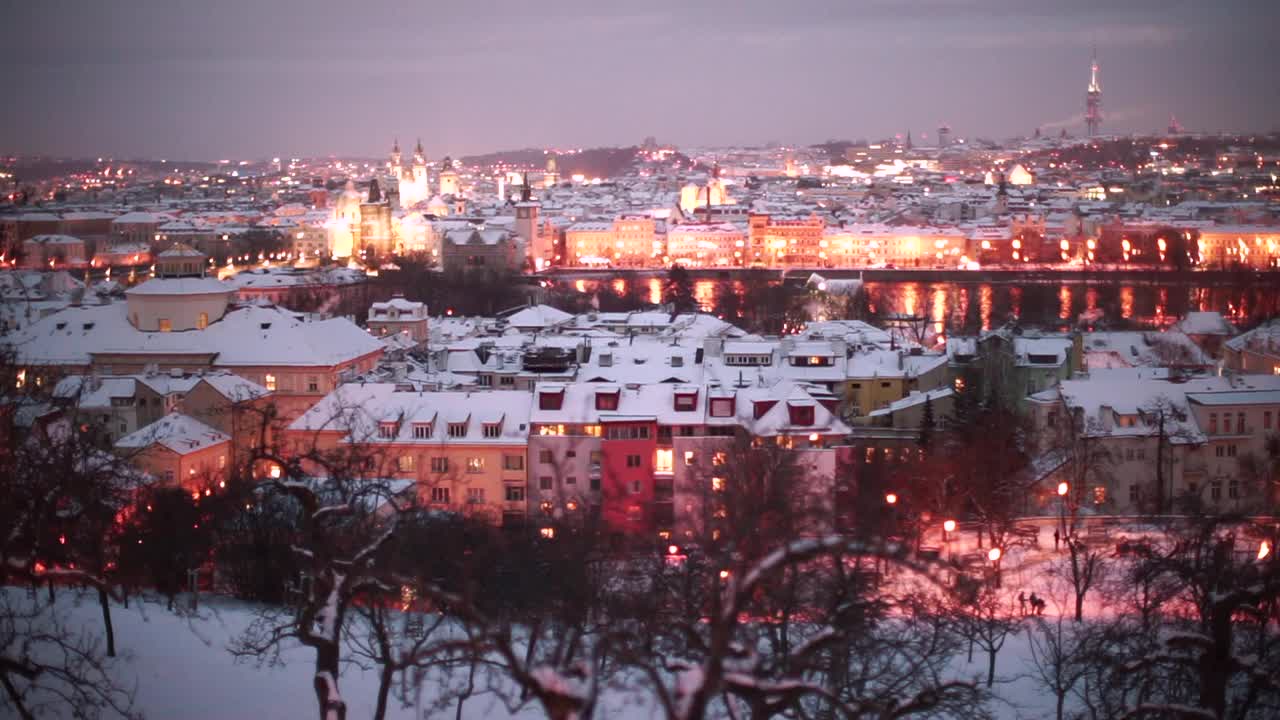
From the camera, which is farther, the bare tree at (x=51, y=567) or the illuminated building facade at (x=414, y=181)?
the illuminated building facade at (x=414, y=181)

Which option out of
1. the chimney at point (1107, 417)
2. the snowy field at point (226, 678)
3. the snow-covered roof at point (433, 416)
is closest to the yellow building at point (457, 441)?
the snow-covered roof at point (433, 416)

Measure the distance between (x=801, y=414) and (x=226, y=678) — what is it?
4.19 meters

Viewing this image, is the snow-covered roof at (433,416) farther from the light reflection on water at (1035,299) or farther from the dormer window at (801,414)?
the light reflection on water at (1035,299)

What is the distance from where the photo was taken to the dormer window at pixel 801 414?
24.9 ft

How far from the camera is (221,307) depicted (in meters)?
12.3

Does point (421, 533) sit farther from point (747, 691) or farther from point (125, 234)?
point (125, 234)

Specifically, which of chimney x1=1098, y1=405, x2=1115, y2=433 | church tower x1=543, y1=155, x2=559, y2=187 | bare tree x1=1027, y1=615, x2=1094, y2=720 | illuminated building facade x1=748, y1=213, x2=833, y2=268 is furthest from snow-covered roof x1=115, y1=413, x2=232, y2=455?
church tower x1=543, y1=155, x2=559, y2=187

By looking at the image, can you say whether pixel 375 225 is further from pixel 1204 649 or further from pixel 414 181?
pixel 1204 649

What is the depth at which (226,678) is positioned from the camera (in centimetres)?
400

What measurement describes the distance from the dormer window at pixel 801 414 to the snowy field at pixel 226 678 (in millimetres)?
2938

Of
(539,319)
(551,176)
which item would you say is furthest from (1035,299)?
(551,176)

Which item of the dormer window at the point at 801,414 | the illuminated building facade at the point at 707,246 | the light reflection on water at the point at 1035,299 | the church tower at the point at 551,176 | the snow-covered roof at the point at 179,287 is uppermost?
the church tower at the point at 551,176

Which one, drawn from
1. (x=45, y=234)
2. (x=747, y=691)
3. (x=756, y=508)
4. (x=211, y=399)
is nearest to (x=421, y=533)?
(x=756, y=508)

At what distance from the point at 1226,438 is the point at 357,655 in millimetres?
5370
